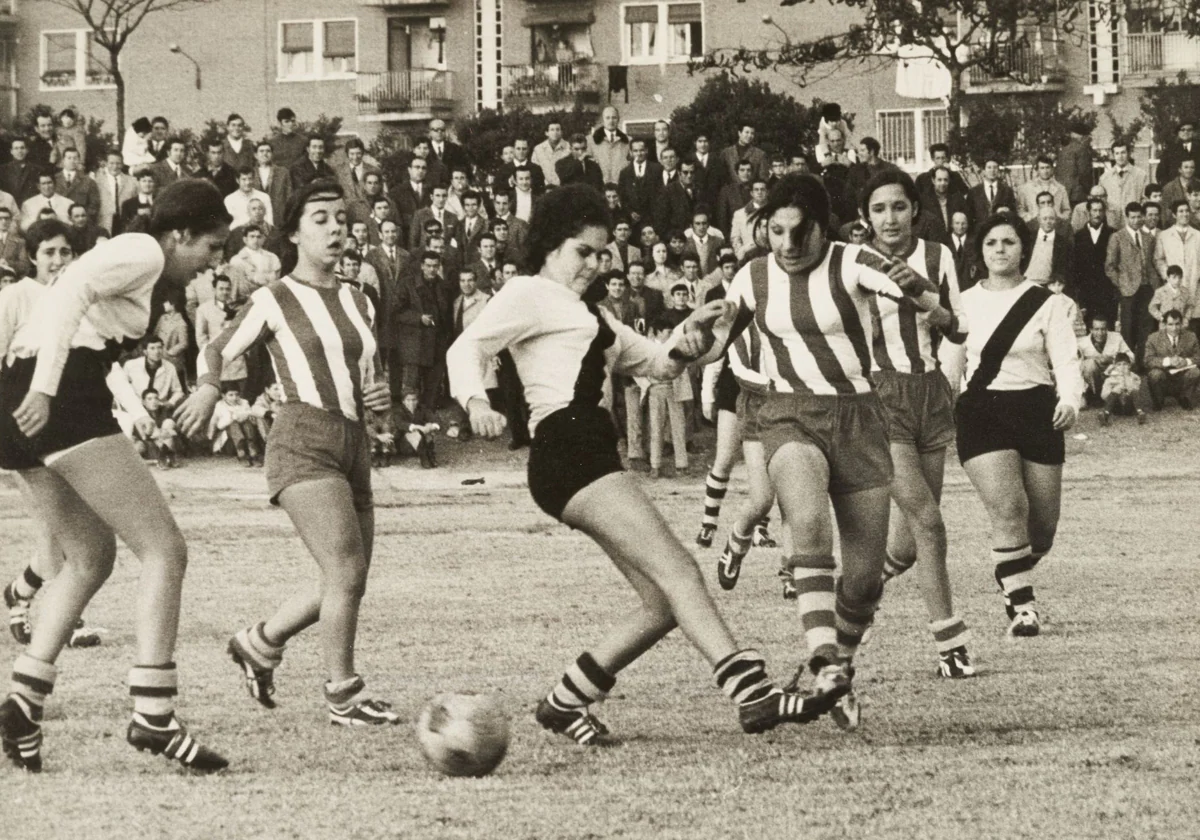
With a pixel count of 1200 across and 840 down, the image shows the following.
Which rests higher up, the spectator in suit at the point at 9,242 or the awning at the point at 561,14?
the awning at the point at 561,14

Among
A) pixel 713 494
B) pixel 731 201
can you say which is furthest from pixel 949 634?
pixel 731 201

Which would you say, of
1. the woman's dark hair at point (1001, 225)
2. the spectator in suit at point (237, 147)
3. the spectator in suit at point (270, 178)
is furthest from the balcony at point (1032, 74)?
the woman's dark hair at point (1001, 225)

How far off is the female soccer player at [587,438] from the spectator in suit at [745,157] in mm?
16093

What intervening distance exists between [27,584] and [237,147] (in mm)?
13753

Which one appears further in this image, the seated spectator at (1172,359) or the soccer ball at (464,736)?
the seated spectator at (1172,359)

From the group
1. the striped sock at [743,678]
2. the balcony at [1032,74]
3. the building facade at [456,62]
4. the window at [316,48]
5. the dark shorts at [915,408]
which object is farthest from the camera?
the window at [316,48]

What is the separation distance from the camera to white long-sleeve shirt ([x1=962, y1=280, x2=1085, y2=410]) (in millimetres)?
10195

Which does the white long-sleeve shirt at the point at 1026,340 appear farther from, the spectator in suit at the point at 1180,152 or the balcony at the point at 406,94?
the balcony at the point at 406,94

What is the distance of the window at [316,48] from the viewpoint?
50406mm

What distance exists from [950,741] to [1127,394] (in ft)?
52.9

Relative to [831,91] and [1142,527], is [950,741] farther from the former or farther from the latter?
[831,91]

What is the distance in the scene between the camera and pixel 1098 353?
2344 centimetres

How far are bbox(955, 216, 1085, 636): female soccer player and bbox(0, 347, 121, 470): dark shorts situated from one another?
182 inches

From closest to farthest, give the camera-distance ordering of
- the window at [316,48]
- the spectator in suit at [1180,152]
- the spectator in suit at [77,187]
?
the spectator in suit at [77,187], the spectator in suit at [1180,152], the window at [316,48]
